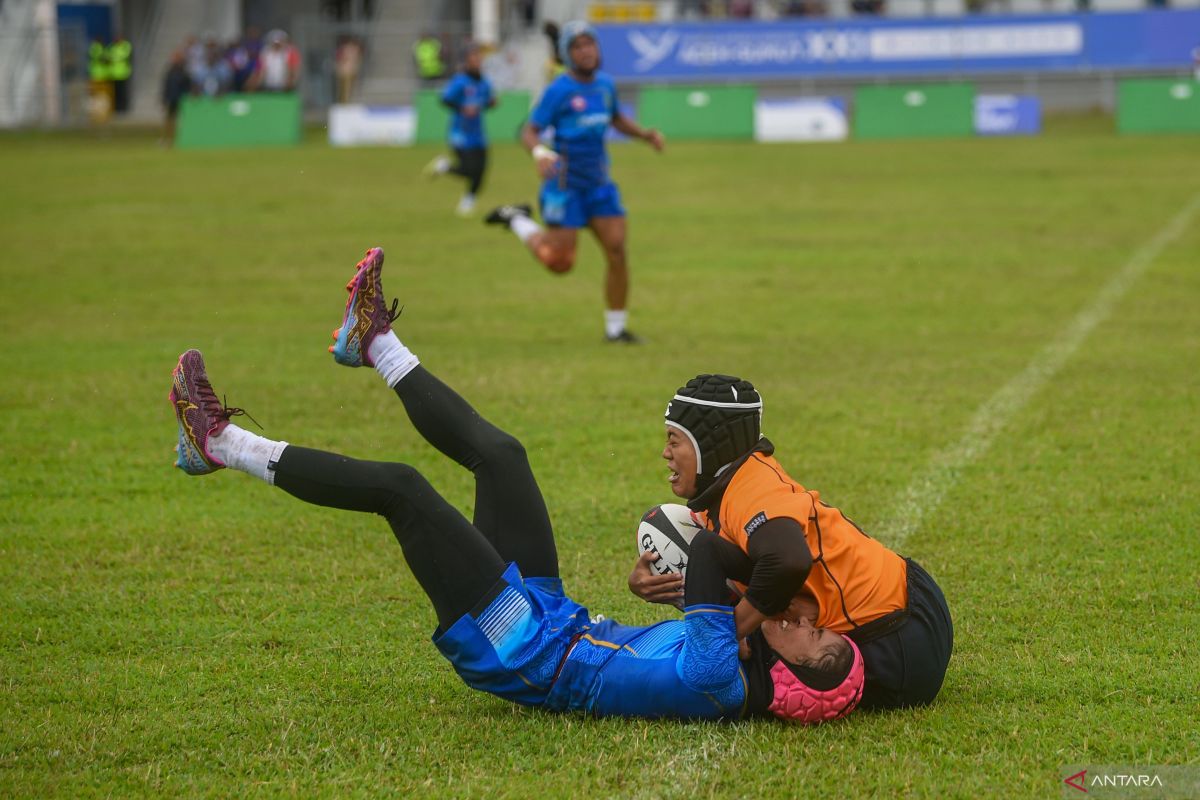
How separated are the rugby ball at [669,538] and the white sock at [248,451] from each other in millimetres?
1214

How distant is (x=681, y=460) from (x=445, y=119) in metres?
31.8

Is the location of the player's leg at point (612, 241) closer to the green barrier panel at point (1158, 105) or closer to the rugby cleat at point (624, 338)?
the rugby cleat at point (624, 338)

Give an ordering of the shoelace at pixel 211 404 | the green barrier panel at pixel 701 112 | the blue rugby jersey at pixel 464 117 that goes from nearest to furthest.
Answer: the shoelace at pixel 211 404
the blue rugby jersey at pixel 464 117
the green barrier panel at pixel 701 112

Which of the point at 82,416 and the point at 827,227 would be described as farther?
the point at 827,227

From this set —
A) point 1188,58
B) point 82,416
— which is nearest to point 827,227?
point 82,416

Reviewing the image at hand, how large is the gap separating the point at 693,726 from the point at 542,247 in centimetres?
766

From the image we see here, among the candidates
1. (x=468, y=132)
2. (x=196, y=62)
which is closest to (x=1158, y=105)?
(x=468, y=132)

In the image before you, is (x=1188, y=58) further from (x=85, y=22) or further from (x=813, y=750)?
(x=813, y=750)

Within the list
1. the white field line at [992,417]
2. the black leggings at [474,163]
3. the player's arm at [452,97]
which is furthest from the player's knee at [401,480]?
the player's arm at [452,97]

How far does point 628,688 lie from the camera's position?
15.1 feet

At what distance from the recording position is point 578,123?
1190cm

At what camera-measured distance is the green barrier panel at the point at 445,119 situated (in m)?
35.4

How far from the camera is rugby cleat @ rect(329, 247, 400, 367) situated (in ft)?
17.1

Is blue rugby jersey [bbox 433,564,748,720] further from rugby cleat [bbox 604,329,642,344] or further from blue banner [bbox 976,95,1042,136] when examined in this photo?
blue banner [bbox 976,95,1042,136]
